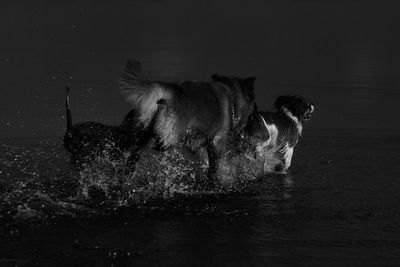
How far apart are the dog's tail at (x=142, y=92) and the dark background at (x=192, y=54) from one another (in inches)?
138

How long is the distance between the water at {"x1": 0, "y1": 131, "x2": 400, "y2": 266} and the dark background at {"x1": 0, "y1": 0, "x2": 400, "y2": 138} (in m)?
3.09

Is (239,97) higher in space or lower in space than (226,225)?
higher

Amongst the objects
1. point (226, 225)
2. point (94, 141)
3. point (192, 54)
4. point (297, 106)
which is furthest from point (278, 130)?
point (192, 54)

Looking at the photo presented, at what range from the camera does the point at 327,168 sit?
9.30 metres

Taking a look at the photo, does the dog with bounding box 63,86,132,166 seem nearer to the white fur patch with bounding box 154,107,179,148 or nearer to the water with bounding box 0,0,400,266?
the water with bounding box 0,0,400,266

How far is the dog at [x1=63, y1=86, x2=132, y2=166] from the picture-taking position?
25.3ft

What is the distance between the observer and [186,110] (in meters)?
7.65

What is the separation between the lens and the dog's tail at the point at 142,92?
7.27 metres

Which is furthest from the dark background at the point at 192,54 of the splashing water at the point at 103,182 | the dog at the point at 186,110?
the dog at the point at 186,110

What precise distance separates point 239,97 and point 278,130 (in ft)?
4.18

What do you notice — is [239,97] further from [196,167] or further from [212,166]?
[196,167]

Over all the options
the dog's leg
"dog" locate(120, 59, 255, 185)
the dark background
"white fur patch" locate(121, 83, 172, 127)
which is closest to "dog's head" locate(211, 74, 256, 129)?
"dog" locate(120, 59, 255, 185)

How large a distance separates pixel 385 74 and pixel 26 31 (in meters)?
8.96

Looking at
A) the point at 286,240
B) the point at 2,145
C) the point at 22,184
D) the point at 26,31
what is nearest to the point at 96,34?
the point at 26,31
